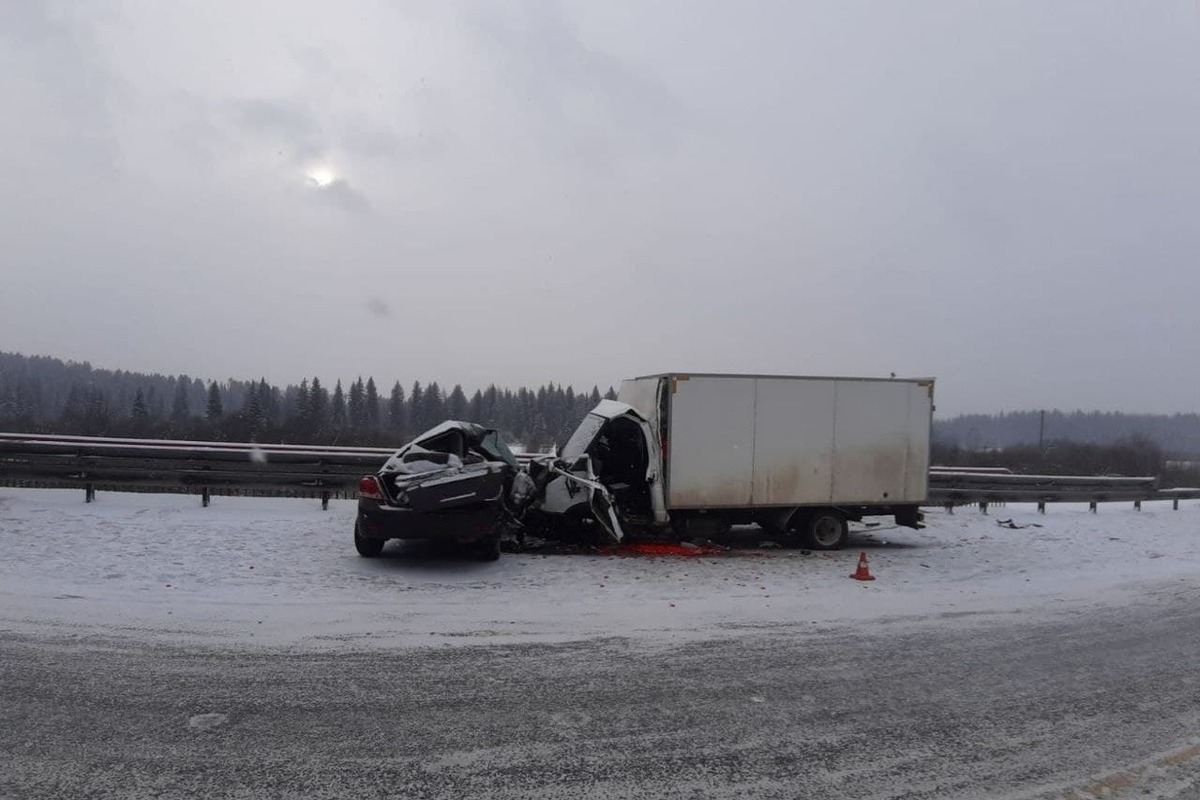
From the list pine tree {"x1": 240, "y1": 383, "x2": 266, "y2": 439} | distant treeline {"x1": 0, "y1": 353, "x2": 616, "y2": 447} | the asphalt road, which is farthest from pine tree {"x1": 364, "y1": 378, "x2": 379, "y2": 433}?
the asphalt road

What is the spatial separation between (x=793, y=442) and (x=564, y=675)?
21.7ft

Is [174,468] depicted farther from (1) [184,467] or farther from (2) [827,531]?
(2) [827,531]

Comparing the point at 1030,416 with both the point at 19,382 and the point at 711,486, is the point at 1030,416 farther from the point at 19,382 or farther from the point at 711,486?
the point at 19,382

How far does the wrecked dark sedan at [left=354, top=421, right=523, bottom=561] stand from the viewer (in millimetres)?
8602

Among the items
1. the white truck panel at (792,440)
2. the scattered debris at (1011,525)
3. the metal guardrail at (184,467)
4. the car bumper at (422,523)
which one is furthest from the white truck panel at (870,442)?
the metal guardrail at (184,467)

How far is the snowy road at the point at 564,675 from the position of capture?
152 inches

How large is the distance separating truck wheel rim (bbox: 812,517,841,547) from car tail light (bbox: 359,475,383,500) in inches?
261

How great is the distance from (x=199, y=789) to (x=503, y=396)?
102022 mm

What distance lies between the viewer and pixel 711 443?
1066cm

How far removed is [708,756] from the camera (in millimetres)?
4074

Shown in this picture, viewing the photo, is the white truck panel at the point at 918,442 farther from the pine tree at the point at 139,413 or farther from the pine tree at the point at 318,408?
the pine tree at the point at 139,413

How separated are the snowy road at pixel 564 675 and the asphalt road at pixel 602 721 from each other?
0.07ft

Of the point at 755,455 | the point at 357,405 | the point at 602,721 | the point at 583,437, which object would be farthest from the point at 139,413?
the point at 602,721

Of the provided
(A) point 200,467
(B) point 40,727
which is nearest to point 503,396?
(A) point 200,467
